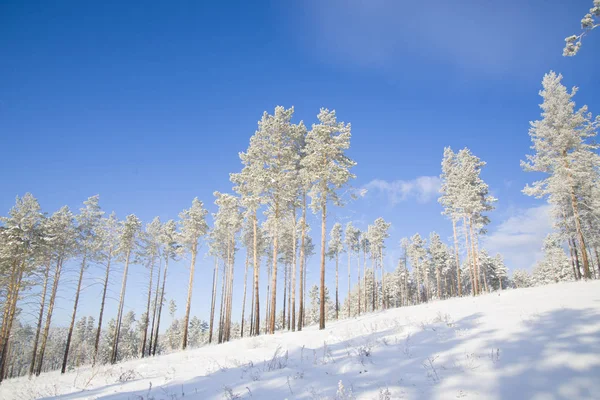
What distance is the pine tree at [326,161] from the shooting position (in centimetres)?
1953

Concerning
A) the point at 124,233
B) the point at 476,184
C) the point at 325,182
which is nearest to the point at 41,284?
the point at 124,233

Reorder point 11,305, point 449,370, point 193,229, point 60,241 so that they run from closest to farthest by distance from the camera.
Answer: point 449,370 → point 11,305 → point 60,241 → point 193,229

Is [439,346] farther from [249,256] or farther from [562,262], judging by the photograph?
[562,262]

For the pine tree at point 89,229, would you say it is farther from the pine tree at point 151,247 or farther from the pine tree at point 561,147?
the pine tree at point 561,147

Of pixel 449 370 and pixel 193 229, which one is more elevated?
pixel 193 229

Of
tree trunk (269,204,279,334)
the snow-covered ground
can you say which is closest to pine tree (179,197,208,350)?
tree trunk (269,204,279,334)

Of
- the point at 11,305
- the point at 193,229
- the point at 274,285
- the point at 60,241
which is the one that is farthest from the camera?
the point at 193,229

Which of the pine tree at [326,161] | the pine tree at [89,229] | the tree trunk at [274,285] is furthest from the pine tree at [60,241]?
the pine tree at [326,161]

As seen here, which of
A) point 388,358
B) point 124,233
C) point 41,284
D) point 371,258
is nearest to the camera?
point 388,358

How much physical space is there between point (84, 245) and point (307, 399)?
1140 inches

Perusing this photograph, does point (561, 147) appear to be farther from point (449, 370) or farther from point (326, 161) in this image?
point (449, 370)

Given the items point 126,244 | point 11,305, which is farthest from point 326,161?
point 11,305

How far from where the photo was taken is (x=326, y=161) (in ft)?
66.9

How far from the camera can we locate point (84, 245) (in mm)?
25656
